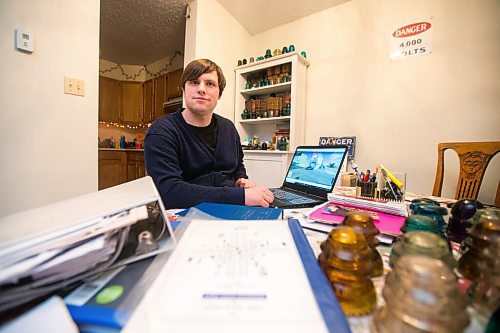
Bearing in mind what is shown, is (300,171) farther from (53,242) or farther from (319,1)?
(319,1)

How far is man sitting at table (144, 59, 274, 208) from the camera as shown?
725 millimetres

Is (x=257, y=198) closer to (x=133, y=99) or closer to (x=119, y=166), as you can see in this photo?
(x=119, y=166)

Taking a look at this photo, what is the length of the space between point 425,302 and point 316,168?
0.81 m

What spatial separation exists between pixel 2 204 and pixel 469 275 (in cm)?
173

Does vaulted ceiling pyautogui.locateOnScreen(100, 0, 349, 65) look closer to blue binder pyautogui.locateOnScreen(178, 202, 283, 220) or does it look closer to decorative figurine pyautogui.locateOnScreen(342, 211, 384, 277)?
blue binder pyautogui.locateOnScreen(178, 202, 283, 220)

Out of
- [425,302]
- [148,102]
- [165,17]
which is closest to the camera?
[425,302]

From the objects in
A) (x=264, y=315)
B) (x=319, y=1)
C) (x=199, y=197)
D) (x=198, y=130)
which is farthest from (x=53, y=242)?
(x=319, y=1)

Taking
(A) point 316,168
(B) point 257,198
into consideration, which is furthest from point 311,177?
(B) point 257,198

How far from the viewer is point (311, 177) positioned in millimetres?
970

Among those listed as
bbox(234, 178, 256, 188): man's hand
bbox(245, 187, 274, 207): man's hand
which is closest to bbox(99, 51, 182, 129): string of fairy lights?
bbox(234, 178, 256, 188): man's hand

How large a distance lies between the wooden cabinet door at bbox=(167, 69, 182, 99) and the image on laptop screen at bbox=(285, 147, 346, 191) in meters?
2.71

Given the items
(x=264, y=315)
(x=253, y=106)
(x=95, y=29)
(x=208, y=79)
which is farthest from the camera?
(x=253, y=106)

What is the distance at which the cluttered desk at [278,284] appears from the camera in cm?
19

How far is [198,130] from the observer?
104cm
